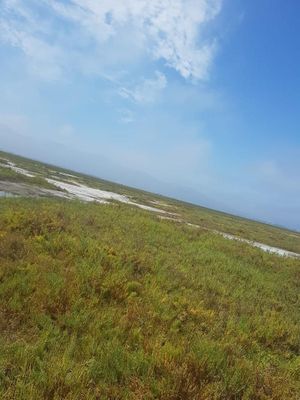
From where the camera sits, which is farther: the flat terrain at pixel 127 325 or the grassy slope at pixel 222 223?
the grassy slope at pixel 222 223

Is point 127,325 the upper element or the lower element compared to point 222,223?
lower

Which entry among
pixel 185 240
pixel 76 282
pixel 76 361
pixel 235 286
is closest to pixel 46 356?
pixel 76 361

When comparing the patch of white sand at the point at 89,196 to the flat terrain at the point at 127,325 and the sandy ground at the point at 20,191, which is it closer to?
the sandy ground at the point at 20,191

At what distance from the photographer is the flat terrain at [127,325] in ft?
18.0

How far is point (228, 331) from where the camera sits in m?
8.36

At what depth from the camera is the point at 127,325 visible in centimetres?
736

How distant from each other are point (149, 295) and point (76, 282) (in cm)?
203

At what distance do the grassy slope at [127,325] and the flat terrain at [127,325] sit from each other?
0.08 ft

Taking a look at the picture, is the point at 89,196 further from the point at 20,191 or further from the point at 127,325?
the point at 127,325

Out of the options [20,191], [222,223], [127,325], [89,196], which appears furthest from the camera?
[222,223]

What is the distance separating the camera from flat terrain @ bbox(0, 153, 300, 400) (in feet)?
18.0

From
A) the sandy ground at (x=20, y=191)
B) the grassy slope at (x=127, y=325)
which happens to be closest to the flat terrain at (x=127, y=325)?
the grassy slope at (x=127, y=325)

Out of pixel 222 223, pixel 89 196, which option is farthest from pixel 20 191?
pixel 222 223

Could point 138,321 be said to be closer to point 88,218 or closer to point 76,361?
point 76,361
